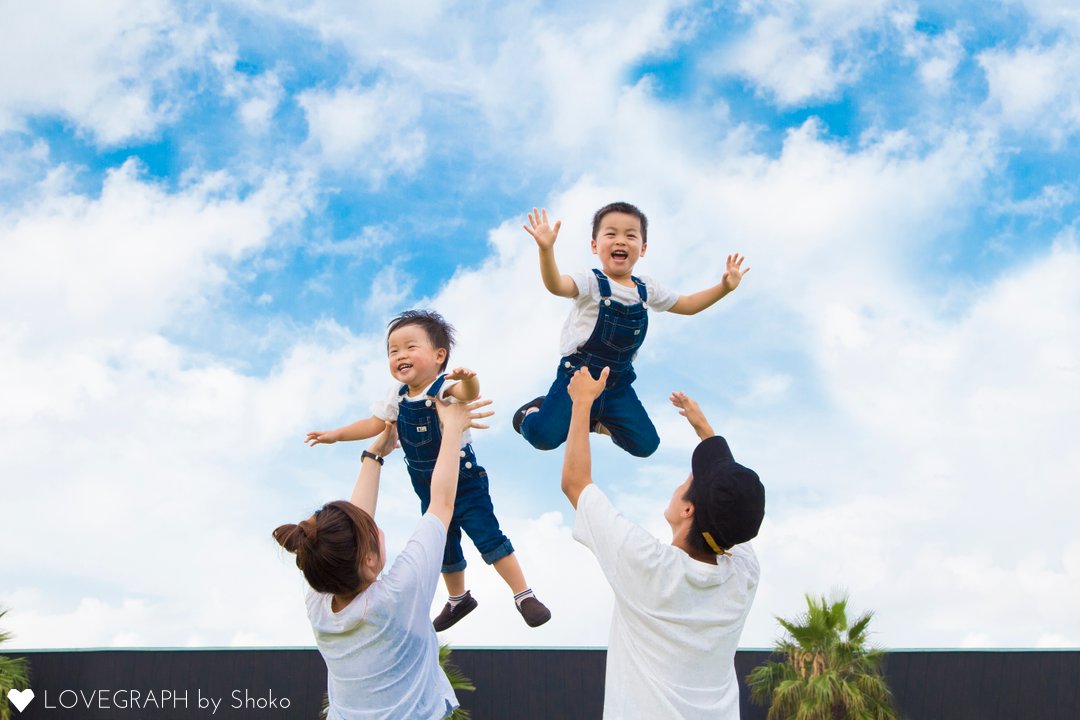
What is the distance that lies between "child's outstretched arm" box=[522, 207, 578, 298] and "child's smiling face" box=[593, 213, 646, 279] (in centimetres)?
24

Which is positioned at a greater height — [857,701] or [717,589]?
[857,701]

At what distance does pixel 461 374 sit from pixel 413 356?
536 mm

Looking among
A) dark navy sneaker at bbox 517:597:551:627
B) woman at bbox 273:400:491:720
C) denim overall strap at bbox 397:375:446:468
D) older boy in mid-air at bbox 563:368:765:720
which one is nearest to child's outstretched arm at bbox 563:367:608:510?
older boy in mid-air at bbox 563:368:765:720

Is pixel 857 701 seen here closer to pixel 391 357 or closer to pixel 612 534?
pixel 391 357

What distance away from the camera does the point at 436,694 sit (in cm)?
342

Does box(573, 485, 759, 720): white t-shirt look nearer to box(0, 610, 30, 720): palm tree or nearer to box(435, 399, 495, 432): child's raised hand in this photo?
box(435, 399, 495, 432): child's raised hand

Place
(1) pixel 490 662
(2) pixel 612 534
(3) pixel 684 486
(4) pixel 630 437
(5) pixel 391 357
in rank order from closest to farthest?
(2) pixel 612 534, (3) pixel 684 486, (5) pixel 391 357, (4) pixel 630 437, (1) pixel 490 662

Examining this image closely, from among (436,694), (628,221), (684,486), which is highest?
(628,221)

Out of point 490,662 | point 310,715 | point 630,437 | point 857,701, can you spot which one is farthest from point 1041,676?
point 630,437

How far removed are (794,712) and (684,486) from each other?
408 inches

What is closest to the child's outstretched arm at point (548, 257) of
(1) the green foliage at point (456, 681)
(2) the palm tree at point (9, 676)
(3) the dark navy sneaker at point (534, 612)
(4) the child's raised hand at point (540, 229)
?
(4) the child's raised hand at point (540, 229)

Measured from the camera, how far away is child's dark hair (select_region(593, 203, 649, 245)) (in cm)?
500

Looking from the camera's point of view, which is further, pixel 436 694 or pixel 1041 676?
pixel 1041 676

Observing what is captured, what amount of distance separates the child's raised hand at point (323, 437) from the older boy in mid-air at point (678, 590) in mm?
1828
